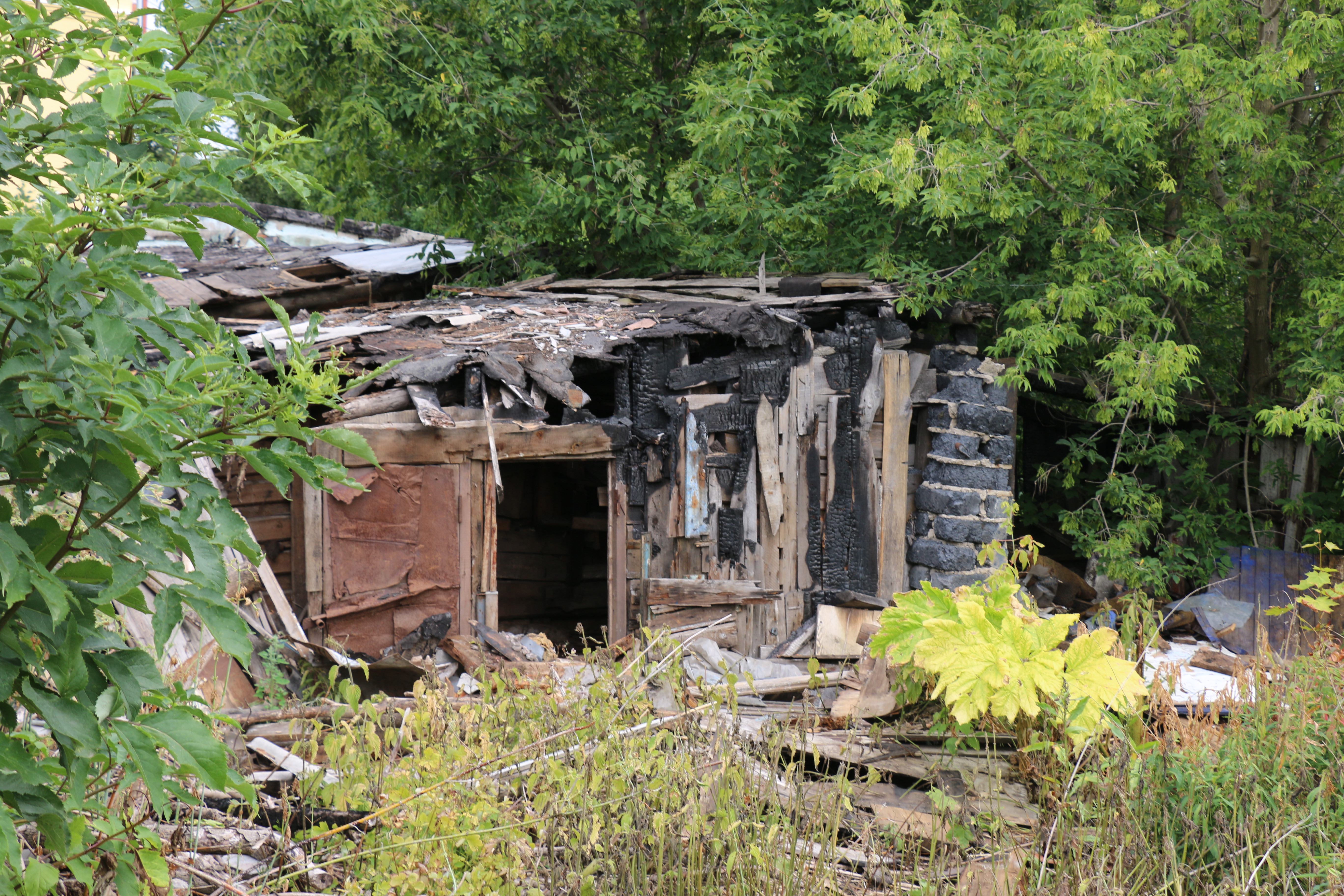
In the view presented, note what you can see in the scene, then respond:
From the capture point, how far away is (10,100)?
204 cm

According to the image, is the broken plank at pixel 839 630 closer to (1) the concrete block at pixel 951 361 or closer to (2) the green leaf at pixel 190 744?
(1) the concrete block at pixel 951 361

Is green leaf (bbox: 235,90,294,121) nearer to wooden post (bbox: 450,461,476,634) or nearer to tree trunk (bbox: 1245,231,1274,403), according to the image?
wooden post (bbox: 450,461,476,634)

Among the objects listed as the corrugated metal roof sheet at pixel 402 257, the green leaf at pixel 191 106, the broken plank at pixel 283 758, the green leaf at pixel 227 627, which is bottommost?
the broken plank at pixel 283 758

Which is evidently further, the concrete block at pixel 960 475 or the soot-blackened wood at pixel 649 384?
the concrete block at pixel 960 475

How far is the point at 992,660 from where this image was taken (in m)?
3.92

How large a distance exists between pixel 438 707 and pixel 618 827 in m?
1.07

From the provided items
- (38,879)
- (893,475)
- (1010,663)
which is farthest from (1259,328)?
(38,879)

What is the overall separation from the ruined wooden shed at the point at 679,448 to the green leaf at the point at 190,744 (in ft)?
16.0

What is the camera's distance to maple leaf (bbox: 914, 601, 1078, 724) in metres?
3.83

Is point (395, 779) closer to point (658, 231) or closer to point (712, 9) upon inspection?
point (658, 231)

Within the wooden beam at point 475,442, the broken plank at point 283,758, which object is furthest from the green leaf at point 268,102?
the wooden beam at point 475,442

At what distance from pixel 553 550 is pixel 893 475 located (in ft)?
16.4

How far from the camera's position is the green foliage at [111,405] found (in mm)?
1790

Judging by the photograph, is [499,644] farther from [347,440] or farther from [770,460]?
[347,440]
